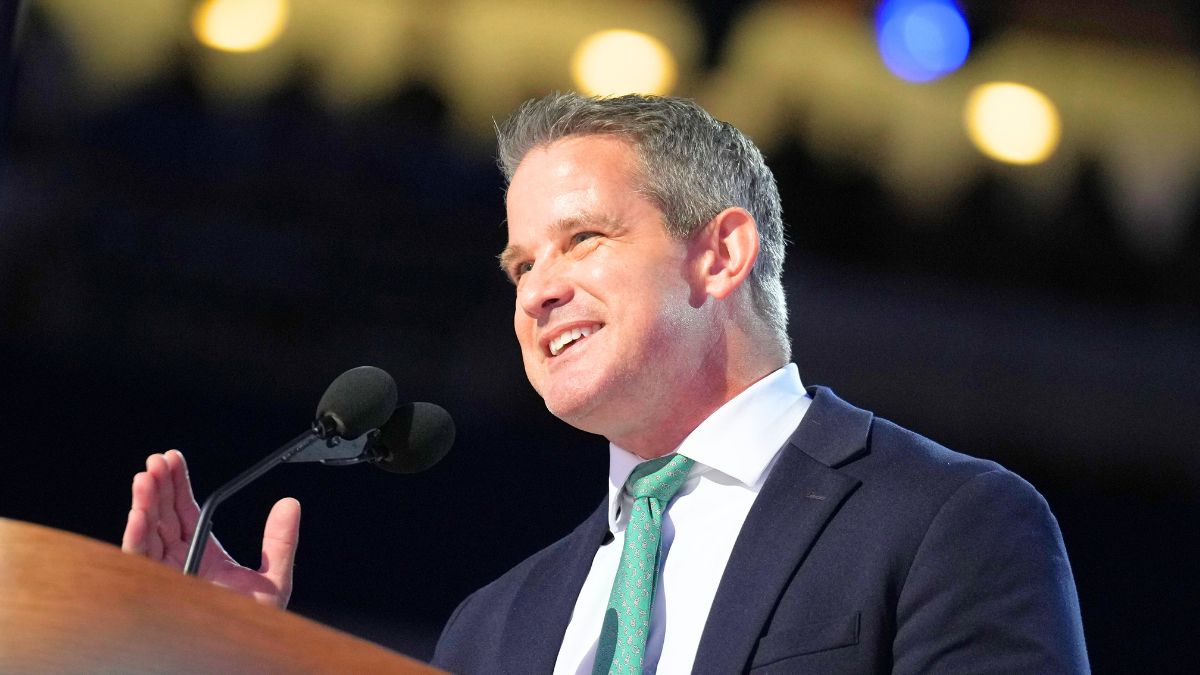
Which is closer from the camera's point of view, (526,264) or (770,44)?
(526,264)

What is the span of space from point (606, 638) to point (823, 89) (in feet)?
10.1

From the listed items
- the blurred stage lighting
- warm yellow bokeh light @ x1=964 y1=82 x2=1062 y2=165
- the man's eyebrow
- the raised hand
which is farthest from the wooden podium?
warm yellow bokeh light @ x1=964 y1=82 x2=1062 y2=165

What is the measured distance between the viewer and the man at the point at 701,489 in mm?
1590

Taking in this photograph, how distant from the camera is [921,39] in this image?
14.6 feet

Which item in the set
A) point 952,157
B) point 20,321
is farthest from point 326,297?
point 952,157

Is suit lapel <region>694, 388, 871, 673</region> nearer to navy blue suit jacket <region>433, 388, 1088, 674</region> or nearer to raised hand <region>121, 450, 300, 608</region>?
navy blue suit jacket <region>433, 388, 1088, 674</region>

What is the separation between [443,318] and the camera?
4.30m

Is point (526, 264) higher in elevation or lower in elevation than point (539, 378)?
higher

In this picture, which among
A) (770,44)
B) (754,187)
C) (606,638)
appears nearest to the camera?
(606,638)

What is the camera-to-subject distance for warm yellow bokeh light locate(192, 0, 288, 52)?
4289mm

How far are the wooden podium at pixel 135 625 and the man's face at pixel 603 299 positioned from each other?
0.99 meters

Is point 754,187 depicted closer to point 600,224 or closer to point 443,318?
point 600,224

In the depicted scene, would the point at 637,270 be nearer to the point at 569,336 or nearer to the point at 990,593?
the point at 569,336

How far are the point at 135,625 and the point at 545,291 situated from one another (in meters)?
1.11
